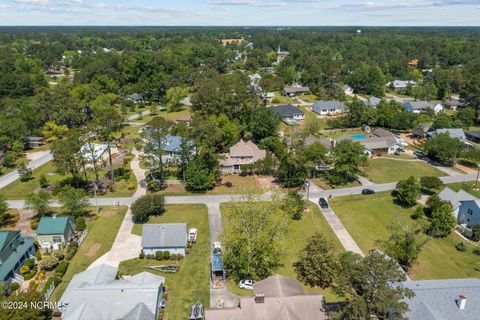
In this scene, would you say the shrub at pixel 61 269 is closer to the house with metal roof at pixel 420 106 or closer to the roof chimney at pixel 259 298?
the roof chimney at pixel 259 298

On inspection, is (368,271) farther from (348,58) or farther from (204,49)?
(204,49)

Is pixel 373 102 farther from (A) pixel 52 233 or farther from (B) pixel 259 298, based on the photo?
(A) pixel 52 233

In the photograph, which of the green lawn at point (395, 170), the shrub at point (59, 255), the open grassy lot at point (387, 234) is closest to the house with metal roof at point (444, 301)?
the open grassy lot at point (387, 234)

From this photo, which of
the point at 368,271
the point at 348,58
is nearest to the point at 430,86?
the point at 348,58

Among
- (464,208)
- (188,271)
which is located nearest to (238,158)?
(188,271)

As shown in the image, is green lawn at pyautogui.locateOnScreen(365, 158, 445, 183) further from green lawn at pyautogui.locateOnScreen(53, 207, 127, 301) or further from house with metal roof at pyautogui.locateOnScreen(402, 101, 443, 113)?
green lawn at pyautogui.locateOnScreen(53, 207, 127, 301)

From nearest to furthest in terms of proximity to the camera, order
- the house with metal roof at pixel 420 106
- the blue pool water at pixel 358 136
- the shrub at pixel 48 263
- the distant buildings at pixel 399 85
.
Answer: the shrub at pixel 48 263 → the blue pool water at pixel 358 136 → the house with metal roof at pixel 420 106 → the distant buildings at pixel 399 85

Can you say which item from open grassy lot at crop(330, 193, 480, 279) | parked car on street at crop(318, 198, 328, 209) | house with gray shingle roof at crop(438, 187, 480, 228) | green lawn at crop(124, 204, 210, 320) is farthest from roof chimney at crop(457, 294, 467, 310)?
parked car on street at crop(318, 198, 328, 209)
